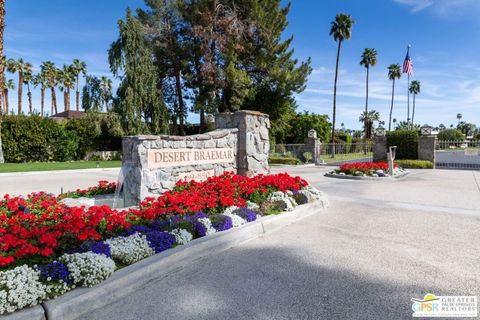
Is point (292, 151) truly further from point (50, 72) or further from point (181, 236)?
point (50, 72)

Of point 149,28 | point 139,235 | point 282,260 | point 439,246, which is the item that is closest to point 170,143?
point 139,235

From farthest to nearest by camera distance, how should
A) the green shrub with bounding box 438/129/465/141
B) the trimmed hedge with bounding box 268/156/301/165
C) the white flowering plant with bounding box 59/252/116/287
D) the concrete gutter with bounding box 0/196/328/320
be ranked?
the green shrub with bounding box 438/129/465/141 → the trimmed hedge with bounding box 268/156/301/165 → the white flowering plant with bounding box 59/252/116/287 → the concrete gutter with bounding box 0/196/328/320

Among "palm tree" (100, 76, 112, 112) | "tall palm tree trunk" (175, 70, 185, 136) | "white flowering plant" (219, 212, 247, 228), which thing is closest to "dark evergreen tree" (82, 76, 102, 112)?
"palm tree" (100, 76, 112, 112)

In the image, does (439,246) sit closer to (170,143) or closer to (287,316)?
(287,316)

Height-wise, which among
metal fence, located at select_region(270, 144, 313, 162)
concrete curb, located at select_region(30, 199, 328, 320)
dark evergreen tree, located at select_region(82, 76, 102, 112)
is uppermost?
dark evergreen tree, located at select_region(82, 76, 102, 112)

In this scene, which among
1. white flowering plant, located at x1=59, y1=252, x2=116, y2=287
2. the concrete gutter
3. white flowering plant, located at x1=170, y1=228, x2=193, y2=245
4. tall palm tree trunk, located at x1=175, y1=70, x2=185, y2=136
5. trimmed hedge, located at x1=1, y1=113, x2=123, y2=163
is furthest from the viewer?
tall palm tree trunk, located at x1=175, y1=70, x2=185, y2=136

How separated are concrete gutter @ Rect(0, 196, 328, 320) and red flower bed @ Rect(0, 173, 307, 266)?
646mm

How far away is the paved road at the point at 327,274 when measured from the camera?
2764 mm

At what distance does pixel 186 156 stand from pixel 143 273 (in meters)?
4.22

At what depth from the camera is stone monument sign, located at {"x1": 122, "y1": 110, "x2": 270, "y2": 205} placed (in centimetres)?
641

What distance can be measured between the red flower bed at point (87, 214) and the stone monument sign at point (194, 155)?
50 centimetres

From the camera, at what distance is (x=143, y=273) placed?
3258 mm

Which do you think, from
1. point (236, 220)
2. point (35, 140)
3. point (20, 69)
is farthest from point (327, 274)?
point (20, 69)

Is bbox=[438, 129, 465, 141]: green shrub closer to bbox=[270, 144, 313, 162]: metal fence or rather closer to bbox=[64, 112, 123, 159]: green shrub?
bbox=[270, 144, 313, 162]: metal fence
